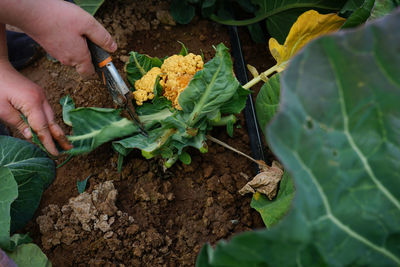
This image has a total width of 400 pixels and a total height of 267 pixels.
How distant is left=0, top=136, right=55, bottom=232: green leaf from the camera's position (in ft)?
3.57

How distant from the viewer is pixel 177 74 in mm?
1127

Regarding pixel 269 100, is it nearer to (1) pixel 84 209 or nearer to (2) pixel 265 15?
(2) pixel 265 15

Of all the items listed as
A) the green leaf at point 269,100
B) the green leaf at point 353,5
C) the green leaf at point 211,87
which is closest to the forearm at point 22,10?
the green leaf at point 211,87

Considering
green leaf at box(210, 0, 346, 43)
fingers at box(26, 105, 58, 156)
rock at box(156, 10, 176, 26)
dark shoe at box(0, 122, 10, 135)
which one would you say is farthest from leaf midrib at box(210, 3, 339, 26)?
dark shoe at box(0, 122, 10, 135)

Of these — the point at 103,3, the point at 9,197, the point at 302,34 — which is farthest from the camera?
the point at 103,3

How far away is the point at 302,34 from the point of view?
1133 millimetres

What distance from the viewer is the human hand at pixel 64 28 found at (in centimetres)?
102

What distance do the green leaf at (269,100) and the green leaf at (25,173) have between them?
2.28 ft

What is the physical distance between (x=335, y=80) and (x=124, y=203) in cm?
80

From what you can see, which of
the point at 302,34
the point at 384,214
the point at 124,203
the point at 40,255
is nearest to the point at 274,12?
the point at 302,34

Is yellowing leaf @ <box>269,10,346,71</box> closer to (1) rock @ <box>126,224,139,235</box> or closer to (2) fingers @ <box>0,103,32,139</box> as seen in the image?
(1) rock @ <box>126,224,139,235</box>

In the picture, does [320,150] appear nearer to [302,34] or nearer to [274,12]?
[302,34]

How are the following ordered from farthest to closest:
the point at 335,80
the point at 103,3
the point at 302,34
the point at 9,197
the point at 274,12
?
the point at 103,3
the point at 274,12
the point at 302,34
the point at 9,197
the point at 335,80

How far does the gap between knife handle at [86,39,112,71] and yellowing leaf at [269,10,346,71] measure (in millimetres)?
541
